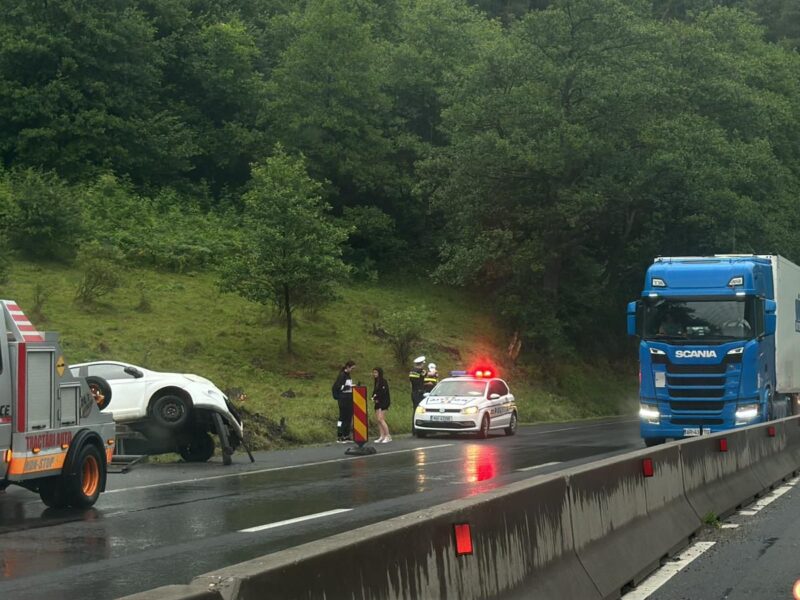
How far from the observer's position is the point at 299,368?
37.9 metres

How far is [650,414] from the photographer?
2312 centimetres

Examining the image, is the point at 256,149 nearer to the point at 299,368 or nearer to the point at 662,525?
the point at 299,368

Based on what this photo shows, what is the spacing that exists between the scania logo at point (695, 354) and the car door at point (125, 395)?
386 inches

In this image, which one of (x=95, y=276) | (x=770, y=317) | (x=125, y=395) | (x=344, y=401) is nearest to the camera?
(x=125, y=395)

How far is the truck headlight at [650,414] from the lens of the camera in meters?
23.0

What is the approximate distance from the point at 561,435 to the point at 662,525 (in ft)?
66.2

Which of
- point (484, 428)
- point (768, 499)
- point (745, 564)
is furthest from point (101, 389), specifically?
point (484, 428)

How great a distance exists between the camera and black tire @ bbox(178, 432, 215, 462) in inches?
833

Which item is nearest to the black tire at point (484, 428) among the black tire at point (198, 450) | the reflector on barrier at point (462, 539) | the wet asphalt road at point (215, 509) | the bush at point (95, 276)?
the wet asphalt road at point (215, 509)

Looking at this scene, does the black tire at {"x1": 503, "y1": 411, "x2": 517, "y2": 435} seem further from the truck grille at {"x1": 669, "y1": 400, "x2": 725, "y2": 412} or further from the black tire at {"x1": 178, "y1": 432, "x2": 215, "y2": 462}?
the black tire at {"x1": 178, "y1": 432, "x2": 215, "y2": 462}

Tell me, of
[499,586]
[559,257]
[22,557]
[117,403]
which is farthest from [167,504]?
[559,257]

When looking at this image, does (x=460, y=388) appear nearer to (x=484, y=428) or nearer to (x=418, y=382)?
(x=484, y=428)

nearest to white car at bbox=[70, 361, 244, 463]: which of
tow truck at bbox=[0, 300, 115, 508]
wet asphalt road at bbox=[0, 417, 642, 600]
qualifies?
wet asphalt road at bbox=[0, 417, 642, 600]

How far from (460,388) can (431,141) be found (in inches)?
1198
